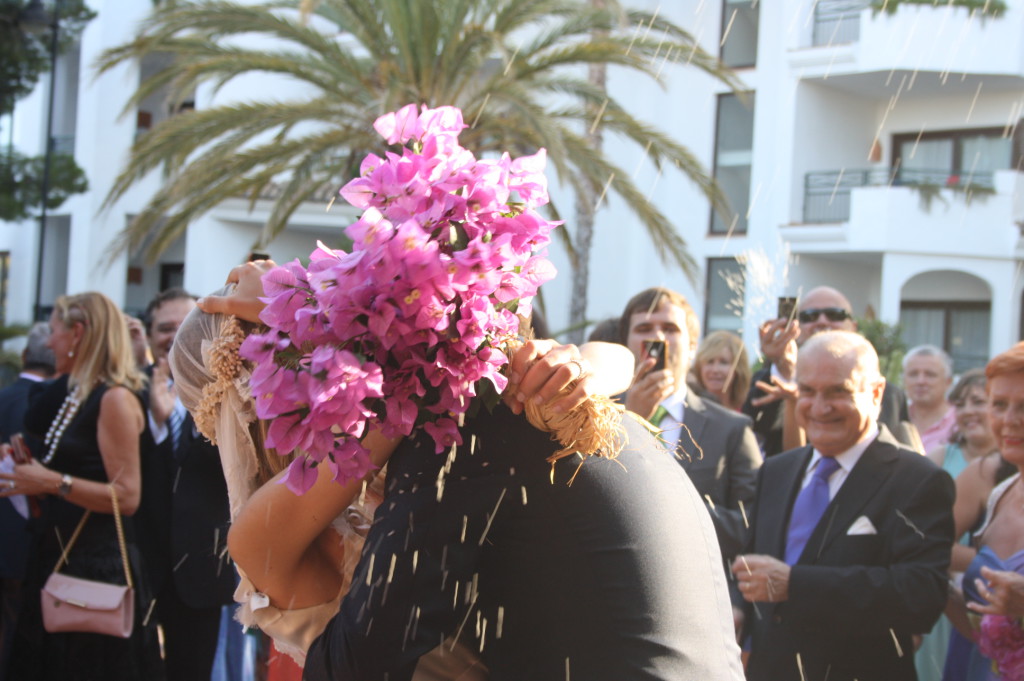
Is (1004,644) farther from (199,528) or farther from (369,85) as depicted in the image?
(369,85)

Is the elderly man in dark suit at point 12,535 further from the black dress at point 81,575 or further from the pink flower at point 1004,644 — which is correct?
the pink flower at point 1004,644

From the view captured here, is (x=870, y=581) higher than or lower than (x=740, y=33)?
lower

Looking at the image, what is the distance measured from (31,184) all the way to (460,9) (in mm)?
13210

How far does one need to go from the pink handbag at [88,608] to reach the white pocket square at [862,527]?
126 inches

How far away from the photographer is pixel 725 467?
5070 millimetres

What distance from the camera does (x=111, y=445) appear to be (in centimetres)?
523

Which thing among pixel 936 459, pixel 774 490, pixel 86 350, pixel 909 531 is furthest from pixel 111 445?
pixel 936 459

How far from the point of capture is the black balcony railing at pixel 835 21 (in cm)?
2136

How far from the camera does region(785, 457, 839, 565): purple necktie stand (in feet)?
14.6

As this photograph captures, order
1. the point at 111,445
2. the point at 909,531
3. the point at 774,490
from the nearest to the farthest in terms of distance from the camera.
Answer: the point at 909,531
the point at 774,490
the point at 111,445

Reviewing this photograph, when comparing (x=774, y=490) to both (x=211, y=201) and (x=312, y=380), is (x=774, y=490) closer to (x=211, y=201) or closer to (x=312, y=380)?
(x=312, y=380)

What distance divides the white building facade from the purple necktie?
49.3ft

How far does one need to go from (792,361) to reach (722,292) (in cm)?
1689

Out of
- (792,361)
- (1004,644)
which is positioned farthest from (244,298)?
(792,361)
